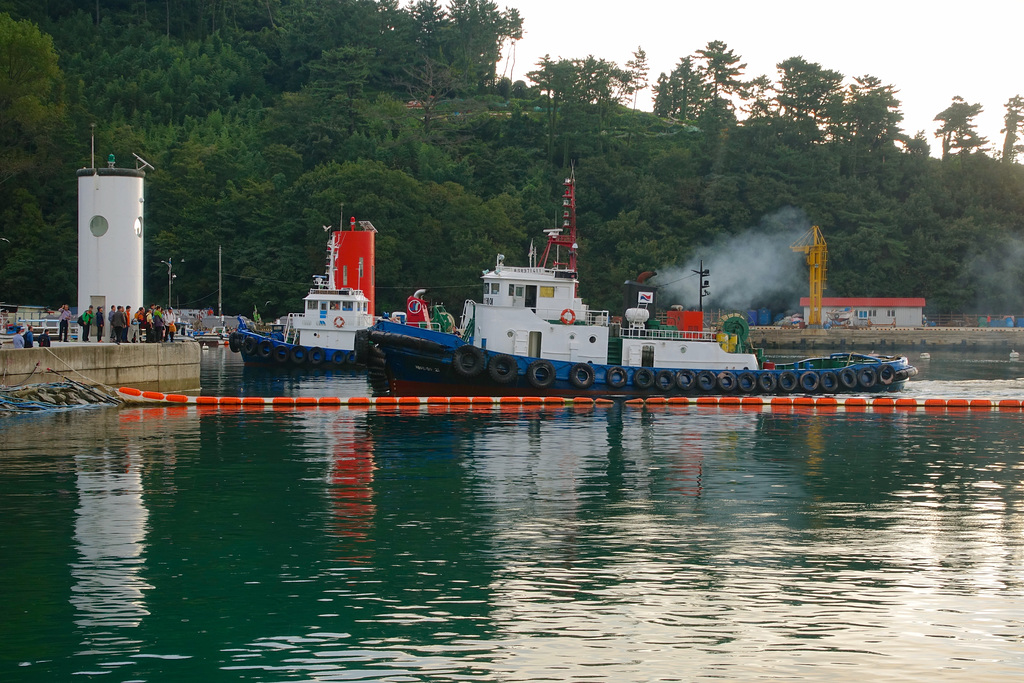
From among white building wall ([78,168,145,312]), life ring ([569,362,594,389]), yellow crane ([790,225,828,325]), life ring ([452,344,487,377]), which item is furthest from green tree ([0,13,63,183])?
yellow crane ([790,225,828,325])

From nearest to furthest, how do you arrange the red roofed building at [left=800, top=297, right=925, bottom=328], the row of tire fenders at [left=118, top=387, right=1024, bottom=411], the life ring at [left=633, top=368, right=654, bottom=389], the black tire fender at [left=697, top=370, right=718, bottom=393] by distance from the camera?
1. the row of tire fenders at [left=118, top=387, right=1024, bottom=411]
2. the life ring at [left=633, top=368, right=654, bottom=389]
3. the black tire fender at [left=697, top=370, right=718, bottom=393]
4. the red roofed building at [left=800, top=297, right=925, bottom=328]

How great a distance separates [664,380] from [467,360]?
279 inches

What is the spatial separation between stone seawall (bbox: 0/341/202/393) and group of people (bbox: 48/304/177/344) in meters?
0.62

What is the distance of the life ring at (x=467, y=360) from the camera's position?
34.2 meters

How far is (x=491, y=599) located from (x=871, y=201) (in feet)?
301

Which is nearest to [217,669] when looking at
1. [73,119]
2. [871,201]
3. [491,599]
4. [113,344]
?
[491,599]

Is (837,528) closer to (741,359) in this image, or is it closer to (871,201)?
(741,359)

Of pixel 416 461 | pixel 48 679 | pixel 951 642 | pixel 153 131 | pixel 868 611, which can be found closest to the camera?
pixel 48 679

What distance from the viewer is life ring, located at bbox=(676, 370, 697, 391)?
1436 inches

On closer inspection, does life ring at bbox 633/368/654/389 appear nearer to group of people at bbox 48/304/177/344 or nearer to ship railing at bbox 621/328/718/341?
ship railing at bbox 621/328/718/341

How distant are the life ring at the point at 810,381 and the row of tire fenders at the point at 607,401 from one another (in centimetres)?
66

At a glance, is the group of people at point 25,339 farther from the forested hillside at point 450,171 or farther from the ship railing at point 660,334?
the forested hillside at point 450,171

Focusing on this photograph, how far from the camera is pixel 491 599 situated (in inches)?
465

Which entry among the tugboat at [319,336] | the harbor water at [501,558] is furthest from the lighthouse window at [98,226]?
the tugboat at [319,336]
